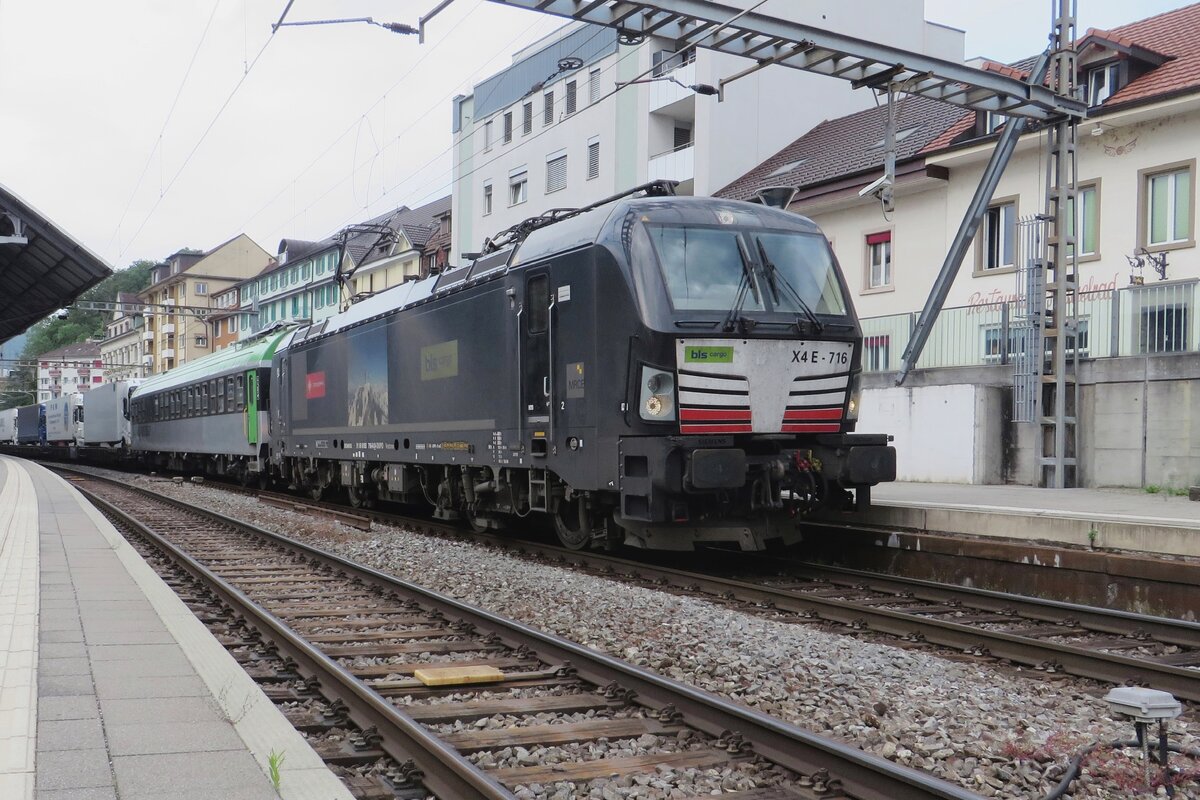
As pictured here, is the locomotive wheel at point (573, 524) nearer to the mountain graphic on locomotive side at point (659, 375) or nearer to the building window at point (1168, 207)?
the mountain graphic on locomotive side at point (659, 375)

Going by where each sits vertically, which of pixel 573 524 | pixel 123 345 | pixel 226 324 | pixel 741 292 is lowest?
pixel 573 524

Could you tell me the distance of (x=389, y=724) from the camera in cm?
504

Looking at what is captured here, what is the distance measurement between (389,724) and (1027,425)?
42.0ft

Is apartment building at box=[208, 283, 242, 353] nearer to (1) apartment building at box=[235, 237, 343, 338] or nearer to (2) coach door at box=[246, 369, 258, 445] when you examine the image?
(1) apartment building at box=[235, 237, 343, 338]

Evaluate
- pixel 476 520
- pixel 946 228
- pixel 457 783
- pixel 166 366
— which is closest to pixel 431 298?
pixel 476 520

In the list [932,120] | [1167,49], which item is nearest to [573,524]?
[1167,49]

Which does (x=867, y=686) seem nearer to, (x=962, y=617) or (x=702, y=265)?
(x=962, y=617)

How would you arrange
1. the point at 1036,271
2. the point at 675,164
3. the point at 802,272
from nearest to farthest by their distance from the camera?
the point at 802,272
the point at 1036,271
the point at 675,164

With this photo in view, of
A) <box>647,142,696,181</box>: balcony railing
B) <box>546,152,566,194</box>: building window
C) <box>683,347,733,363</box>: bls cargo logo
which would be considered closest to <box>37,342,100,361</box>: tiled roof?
<box>546,152,566,194</box>: building window

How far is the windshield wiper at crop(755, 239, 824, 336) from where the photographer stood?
33.4 feet

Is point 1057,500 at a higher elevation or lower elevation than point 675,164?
lower

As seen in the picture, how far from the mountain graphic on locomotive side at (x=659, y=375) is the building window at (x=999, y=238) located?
1102cm

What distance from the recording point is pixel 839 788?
4.27m

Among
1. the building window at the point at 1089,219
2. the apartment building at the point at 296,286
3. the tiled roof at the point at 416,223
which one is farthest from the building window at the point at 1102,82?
the apartment building at the point at 296,286
